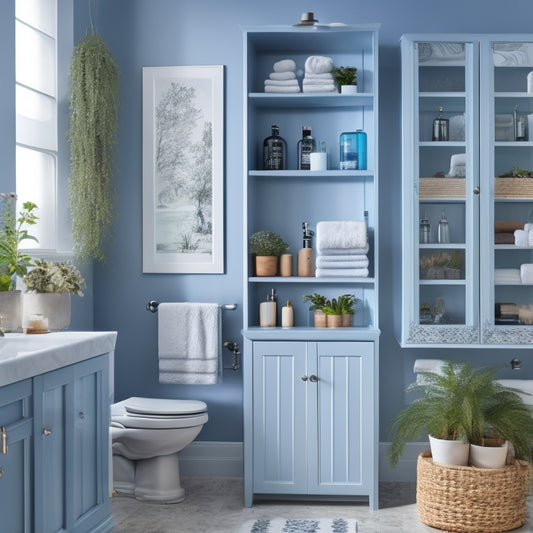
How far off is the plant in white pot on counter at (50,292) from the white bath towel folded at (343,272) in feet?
4.00

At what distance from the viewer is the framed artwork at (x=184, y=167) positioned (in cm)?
414

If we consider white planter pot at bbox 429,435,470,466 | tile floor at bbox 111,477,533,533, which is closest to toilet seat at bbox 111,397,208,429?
tile floor at bbox 111,477,533,533

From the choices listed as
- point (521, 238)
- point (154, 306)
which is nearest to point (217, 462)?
point (154, 306)

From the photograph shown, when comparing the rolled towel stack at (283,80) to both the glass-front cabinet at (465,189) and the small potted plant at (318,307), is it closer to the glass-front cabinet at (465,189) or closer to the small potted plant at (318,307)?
the glass-front cabinet at (465,189)

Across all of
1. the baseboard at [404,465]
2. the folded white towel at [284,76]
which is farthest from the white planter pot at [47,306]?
the baseboard at [404,465]

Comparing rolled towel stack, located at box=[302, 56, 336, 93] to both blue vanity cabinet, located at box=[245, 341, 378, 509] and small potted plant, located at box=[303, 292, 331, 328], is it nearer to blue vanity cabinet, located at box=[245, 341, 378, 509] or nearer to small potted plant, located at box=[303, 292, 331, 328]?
small potted plant, located at box=[303, 292, 331, 328]

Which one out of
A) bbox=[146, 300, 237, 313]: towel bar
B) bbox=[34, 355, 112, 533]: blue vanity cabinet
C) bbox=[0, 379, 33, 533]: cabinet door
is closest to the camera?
bbox=[0, 379, 33, 533]: cabinet door

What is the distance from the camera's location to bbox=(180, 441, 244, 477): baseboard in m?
4.15

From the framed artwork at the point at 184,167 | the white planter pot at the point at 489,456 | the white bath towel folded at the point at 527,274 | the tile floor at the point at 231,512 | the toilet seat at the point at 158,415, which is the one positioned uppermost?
the framed artwork at the point at 184,167

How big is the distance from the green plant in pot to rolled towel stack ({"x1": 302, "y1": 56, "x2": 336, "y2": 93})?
4.88ft

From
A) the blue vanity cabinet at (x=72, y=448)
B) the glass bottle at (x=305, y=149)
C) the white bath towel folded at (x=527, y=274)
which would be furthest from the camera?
the glass bottle at (x=305, y=149)

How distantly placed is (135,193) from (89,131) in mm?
480

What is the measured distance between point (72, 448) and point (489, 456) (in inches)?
70.1

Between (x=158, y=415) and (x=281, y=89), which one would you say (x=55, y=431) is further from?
(x=281, y=89)
